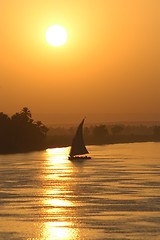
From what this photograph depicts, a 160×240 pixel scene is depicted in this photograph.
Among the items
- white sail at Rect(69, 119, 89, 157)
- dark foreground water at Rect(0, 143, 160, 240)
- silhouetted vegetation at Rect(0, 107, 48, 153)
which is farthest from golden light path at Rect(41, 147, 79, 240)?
silhouetted vegetation at Rect(0, 107, 48, 153)

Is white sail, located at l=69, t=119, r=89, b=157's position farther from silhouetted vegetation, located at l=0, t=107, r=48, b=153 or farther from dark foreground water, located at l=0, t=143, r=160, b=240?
silhouetted vegetation, located at l=0, t=107, r=48, b=153

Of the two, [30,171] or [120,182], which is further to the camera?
[30,171]

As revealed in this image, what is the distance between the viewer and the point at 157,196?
5566cm

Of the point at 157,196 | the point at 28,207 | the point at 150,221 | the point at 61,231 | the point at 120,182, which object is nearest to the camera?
the point at 61,231

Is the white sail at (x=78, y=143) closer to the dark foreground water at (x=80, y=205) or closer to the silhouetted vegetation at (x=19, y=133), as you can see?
the dark foreground water at (x=80, y=205)

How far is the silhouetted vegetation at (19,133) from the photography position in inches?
5743

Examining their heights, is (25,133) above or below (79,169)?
above

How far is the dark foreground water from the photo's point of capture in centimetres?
3991

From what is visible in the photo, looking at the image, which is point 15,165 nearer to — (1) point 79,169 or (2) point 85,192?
(1) point 79,169

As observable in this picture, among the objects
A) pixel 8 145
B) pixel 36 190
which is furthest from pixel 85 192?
pixel 8 145

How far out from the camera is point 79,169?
3561 inches

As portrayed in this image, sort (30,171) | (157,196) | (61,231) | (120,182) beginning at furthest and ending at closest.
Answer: (30,171)
(120,182)
(157,196)
(61,231)

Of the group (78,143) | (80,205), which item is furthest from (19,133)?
(80,205)

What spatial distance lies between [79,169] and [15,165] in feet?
34.7
